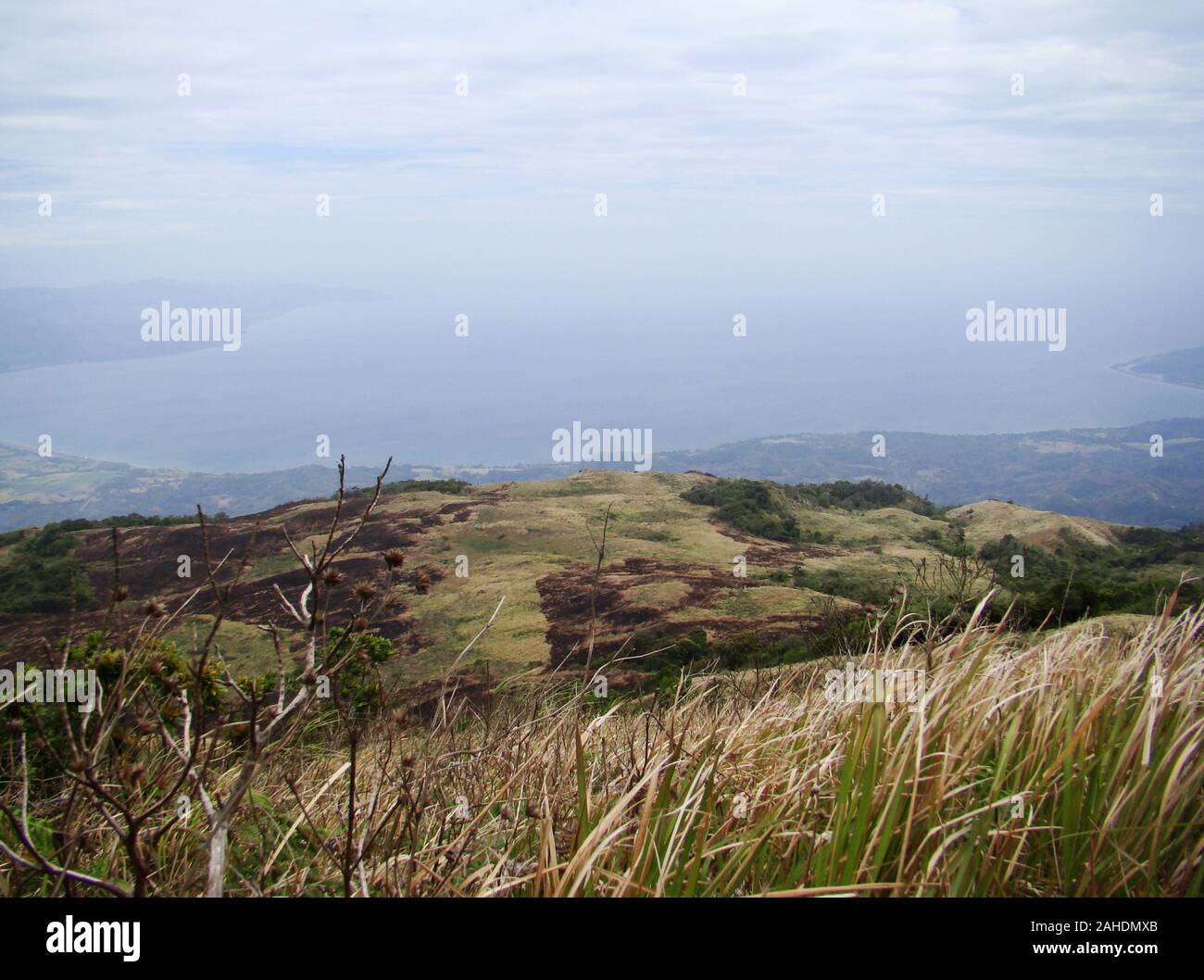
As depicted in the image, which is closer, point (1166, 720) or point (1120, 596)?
point (1166, 720)

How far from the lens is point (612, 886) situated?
2334 mm

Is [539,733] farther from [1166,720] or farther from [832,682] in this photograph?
[1166,720]

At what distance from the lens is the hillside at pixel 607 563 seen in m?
20.0

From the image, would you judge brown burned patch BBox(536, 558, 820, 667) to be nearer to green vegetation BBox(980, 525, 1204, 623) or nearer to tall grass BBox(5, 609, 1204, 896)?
green vegetation BBox(980, 525, 1204, 623)

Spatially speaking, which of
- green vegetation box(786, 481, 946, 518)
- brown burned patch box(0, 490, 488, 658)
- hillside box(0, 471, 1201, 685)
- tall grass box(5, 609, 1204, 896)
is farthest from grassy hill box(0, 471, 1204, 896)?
green vegetation box(786, 481, 946, 518)

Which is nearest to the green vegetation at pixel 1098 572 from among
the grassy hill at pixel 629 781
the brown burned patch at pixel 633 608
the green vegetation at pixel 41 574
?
the brown burned patch at pixel 633 608

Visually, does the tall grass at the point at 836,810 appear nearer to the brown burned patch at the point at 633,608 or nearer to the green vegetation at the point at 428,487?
the brown burned patch at the point at 633,608

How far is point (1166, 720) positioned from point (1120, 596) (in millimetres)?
14838

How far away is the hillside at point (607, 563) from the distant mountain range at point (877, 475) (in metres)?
57.9

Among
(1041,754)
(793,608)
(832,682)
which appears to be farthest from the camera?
(793,608)

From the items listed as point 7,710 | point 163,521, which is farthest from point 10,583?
point 7,710

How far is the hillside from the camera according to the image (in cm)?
1995

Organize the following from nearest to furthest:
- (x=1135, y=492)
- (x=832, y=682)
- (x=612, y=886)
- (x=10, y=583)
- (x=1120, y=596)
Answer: (x=612, y=886) → (x=832, y=682) → (x=1120, y=596) → (x=10, y=583) → (x=1135, y=492)

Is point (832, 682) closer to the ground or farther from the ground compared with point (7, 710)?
farther from the ground
